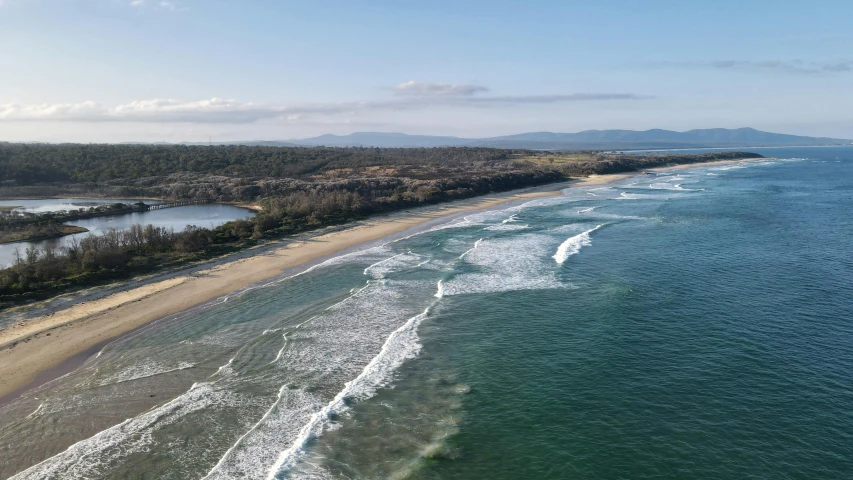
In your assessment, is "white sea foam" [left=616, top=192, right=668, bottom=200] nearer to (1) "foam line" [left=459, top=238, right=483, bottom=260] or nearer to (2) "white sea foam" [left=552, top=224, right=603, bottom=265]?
(2) "white sea foam" [left=552, top=224, right=603, bottom=265]

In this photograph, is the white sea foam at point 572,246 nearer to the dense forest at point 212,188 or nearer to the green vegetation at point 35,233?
the dense forest at point 212,188

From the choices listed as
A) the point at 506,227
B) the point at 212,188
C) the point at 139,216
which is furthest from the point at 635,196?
the point at 139,216

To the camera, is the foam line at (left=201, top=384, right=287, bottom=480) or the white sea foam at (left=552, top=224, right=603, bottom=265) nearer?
the foam line at (left=201, top=384, right=287, bottom=480)

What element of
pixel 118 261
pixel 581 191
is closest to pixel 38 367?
pixel 118 261

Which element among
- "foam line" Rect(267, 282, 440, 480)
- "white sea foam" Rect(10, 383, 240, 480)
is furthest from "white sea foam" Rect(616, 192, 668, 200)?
Result: "white sea foam" Rect(10, 383, 240, 480)

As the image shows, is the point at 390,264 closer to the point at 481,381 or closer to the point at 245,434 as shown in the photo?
the point at 481,381

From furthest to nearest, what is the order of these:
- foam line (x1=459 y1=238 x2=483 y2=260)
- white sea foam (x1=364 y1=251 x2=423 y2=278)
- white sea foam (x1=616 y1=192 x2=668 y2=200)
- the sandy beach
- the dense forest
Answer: white sea foam (x1=616 y1=192 x2=668 y2=200), foam line (x1=459 y1=238 x2=483 y2=260), white sea foam (x1=364 y1=251 x2=423 y2=278), the dense forest, the sandy beach
